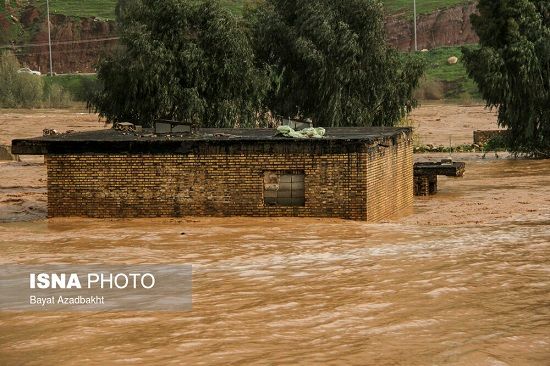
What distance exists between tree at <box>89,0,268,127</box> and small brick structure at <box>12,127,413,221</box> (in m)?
14.8

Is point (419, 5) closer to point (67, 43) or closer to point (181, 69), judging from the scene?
point (67, 43)

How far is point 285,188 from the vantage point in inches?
909

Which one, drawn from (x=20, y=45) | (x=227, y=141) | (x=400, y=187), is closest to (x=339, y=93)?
(x=400, y=187)

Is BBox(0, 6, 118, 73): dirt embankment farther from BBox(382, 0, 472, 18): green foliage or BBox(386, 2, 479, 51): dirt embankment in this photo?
BBox(382, 0, 472, 18): green foliage

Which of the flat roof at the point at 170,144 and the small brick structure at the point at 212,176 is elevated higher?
the flat roof at the point at 170,144

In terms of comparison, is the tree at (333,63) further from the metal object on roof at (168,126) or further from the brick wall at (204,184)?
the brick wall at (204,184)

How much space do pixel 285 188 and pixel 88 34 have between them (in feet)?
340

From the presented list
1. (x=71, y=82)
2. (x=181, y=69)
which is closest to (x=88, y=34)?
(x=71, y=82)

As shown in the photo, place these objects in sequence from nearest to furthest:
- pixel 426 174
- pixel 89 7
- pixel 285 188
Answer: pixel 285 188
pixel 426 174
pixel 89 7

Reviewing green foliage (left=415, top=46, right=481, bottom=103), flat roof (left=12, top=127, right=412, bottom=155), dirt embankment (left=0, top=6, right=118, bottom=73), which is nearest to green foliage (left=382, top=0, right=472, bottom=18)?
green foliage (left=415, top=46, right=481, bottom=103)

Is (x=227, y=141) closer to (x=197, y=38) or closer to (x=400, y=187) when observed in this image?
(x=400, y=187)

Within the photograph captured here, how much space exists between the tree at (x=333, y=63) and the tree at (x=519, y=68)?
362cm

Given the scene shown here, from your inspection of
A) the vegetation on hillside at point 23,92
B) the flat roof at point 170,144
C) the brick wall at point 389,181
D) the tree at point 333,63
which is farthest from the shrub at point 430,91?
the flat roof at point 170,144

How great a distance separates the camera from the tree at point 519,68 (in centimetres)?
4447
